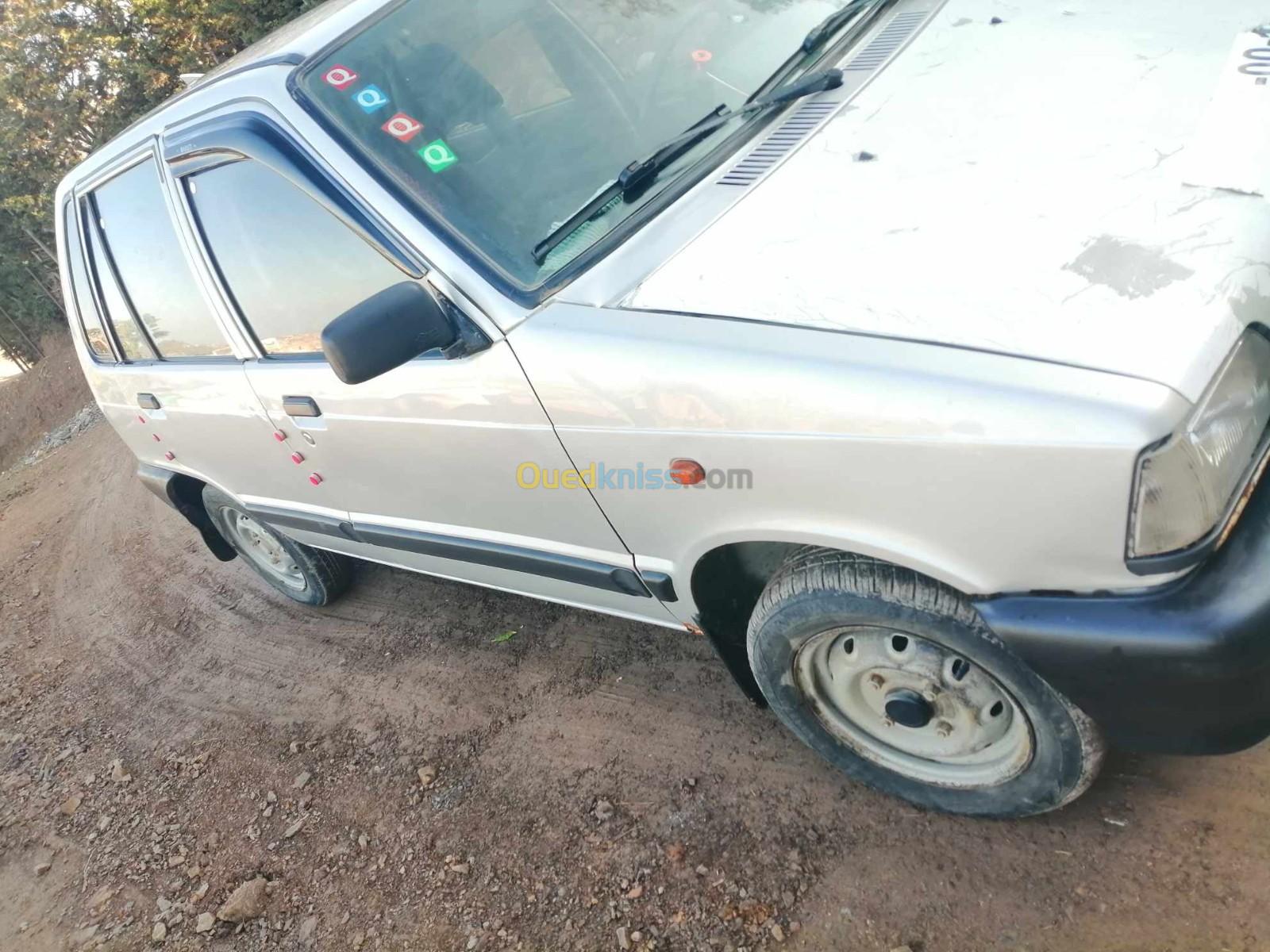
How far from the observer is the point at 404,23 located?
217cm

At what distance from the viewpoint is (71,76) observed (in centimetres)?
1914

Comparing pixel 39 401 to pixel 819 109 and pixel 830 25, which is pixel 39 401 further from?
pixel 819 109

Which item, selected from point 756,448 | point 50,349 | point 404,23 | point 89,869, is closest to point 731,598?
point 756,448

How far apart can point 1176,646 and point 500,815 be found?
1874 mm

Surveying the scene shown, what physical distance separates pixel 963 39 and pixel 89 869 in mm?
3751

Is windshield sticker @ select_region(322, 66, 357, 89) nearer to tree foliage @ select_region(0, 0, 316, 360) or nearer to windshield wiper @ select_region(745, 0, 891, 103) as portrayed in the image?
windshield wiper @ select_region(745, 0, 891, 103)

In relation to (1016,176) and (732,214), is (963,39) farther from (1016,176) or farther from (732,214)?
(732,214)

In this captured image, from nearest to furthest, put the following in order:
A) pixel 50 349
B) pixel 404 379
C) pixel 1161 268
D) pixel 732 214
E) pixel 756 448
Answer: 1. pixel 1161 268
2. pixel 756 448
3. pixel 732 214
4. pixel 404 379
5. pixel 50 349

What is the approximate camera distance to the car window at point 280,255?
212cm

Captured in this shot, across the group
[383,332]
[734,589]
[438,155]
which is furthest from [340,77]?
[734,589]

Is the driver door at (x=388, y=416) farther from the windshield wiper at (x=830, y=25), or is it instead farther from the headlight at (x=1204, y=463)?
the windshield wiper at (x=830, y=25)

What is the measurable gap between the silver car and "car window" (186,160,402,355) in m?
0.02

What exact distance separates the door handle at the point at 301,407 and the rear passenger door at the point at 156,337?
20 centimetres

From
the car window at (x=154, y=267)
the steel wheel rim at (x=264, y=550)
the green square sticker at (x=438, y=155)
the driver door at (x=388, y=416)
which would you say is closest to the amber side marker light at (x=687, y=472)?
the driver door at (x=388, y=416)
